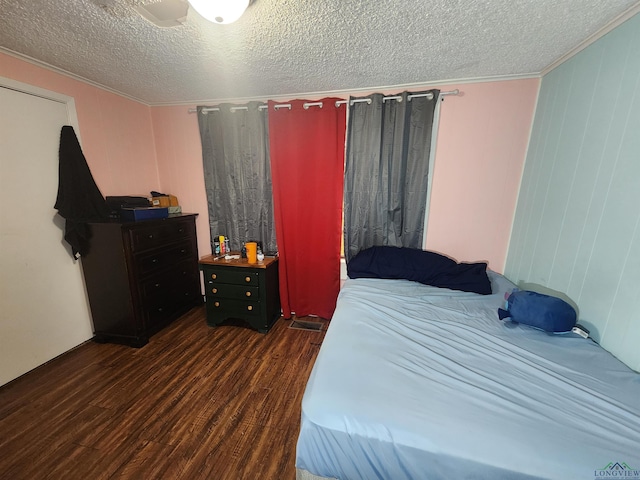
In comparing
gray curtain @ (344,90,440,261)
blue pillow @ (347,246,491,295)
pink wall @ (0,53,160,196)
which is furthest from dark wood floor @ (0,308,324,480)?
pink wall @ (0,53,160,196)

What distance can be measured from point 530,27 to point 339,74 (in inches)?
47.3

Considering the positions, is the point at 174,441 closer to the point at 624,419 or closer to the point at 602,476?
the point at 602,476

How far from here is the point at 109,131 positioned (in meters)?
2.31

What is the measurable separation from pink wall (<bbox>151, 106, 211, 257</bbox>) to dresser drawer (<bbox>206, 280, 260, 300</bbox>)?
22.5 inches

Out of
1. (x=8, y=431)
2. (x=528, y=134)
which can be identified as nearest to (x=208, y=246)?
(x=8, y=431)

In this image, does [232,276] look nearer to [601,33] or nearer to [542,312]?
[542,312]

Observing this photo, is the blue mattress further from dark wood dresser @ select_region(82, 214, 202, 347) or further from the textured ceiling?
dark wood dresser @ select_region(82, 214, 202, 347)

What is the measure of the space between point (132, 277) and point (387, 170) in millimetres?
2462

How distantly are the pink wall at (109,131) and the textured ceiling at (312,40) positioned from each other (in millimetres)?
129

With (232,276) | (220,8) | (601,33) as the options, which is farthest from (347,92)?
(232,276)

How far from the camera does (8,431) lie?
1443 millimetres

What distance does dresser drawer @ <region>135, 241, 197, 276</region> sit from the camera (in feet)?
7.14

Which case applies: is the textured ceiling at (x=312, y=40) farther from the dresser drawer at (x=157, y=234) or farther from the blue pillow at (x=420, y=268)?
the blue pillow at (x=420, y=268)

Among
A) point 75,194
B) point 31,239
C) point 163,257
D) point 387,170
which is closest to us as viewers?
point 31,239
